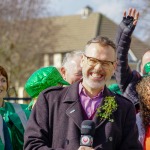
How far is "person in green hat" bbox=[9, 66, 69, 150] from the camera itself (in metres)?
5.16

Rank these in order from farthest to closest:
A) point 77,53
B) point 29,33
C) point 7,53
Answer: point 29,33
point 7,53
point 77,53

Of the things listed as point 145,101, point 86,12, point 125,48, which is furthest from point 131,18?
point 86,12

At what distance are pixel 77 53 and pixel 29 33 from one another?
1207 inches

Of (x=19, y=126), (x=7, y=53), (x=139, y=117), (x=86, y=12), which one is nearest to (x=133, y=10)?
(x=139, y=117)

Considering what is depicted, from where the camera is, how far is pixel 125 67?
18.1 feet

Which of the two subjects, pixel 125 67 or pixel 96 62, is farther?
pixel 125 67

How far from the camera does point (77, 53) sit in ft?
19.6

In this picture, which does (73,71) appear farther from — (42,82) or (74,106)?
(74,106)

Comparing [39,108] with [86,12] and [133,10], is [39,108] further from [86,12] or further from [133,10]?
[86,12]

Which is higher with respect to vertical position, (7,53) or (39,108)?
(39,108)

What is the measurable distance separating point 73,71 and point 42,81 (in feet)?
1.33

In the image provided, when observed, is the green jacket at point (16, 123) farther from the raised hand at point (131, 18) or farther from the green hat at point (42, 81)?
the raised hand at point (131, 18)

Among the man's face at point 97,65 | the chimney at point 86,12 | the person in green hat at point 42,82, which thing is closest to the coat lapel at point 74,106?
the man's face at point 97,65

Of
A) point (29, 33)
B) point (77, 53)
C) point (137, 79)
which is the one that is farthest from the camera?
point (29, 33)
